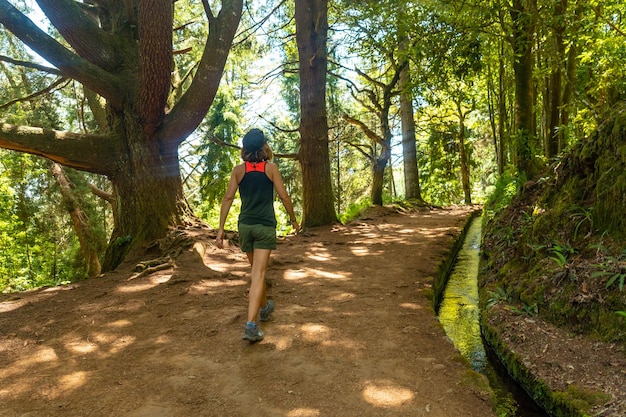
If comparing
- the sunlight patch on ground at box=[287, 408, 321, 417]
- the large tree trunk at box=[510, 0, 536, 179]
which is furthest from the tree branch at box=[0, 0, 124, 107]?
the large tree trunk at box=[510, 0, 536, 179]

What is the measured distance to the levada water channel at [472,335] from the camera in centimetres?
347

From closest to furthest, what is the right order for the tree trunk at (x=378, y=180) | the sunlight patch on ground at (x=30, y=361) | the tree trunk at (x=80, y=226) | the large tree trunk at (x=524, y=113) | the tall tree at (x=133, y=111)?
the sunlight patch on ground at (x=30, y=361) → the tall tree at (x=133, y=111) → the large tree trunk at (x=524, y=113) → the tree trunk at (x=80, y=226) → the tree trunk at (x=378, y=180)

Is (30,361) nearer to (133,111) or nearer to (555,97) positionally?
(133,111)

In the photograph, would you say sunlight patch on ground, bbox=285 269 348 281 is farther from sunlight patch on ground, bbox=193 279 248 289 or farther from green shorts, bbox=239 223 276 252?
green shorts, bbox=239 223 276 252

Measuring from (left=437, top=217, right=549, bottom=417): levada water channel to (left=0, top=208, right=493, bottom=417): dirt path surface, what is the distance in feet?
1.45

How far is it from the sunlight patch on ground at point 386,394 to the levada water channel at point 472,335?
67cm

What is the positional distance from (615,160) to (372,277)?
3.42 metres

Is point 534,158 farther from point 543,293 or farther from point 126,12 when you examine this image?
point 126,12

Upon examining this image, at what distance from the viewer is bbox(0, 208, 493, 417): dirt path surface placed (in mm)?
3051

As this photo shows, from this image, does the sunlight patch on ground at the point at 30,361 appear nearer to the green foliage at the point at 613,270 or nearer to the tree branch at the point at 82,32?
the green foliage at the point at 613,270

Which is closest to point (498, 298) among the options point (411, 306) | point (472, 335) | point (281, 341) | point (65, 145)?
point (472, 335)

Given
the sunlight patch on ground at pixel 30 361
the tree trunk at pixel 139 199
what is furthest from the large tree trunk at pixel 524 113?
the sunlight patch on ground at pixel 30 361

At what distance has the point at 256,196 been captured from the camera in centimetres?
415

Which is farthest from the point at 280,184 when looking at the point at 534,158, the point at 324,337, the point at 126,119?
the point at 534,158
